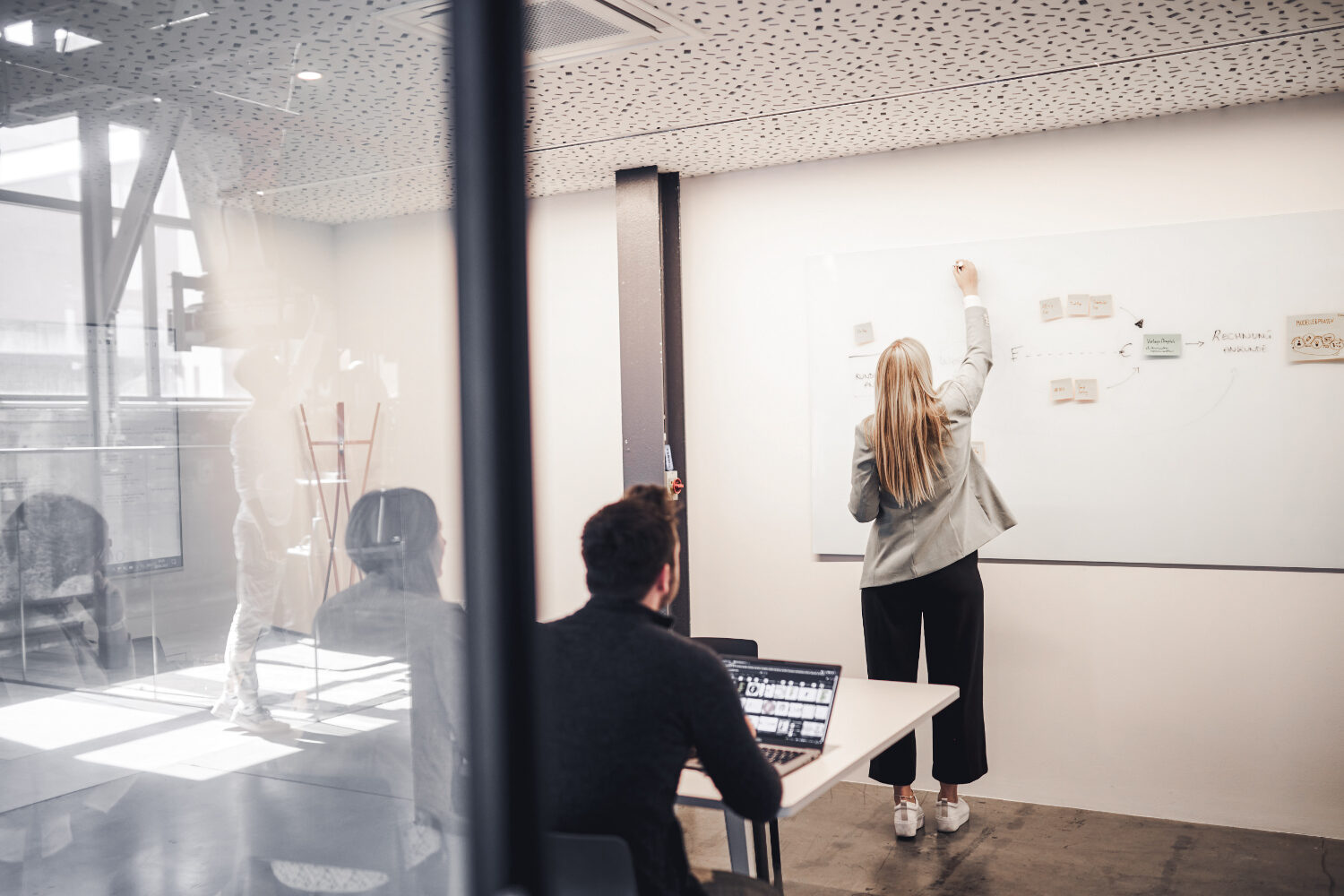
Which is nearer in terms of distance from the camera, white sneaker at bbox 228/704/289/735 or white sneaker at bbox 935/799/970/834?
white sneaker at bbox 228/704/289/735

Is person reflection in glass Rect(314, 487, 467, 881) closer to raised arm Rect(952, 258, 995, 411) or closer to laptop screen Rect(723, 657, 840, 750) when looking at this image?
laptop screen Rect(723, 657, 840, 750)

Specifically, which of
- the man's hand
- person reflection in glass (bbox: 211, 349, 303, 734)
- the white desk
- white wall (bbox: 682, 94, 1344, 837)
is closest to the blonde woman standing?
the man's hand

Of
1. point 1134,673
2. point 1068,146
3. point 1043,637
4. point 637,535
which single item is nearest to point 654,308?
point 1068,146

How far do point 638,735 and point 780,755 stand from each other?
17.5 inches

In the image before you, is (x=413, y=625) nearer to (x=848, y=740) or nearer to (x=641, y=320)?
(x=848, y=740)

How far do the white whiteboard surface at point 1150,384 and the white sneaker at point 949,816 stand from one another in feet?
2.95

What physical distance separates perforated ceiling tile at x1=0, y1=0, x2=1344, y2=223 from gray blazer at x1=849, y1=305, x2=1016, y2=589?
0.99m

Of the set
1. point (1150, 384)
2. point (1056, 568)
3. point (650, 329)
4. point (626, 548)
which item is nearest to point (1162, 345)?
point (1150, 384)

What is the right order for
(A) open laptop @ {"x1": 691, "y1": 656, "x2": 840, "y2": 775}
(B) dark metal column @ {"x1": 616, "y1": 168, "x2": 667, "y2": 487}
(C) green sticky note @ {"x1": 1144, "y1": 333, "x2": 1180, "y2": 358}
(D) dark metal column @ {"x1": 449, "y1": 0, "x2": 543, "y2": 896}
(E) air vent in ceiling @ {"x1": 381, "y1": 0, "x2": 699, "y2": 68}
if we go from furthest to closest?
(B) dark metal column @ {"x1": 616, "y1": 168, "x2": 667, "y2": 487}
(C) green sticky note @ {"x1": 1144, "y1": 333, "x2": 1180, "y2": 358}
(E) air vent in ceiling @ {"x1": 381, "y1": 0, "x2": 699, "y2": 68}
(A) open laptop @ {"x1": 691, "y1": 656, "x2": 840, "y2": 775}
(D) dark metal column @ {"x1": 449, "y1": 0, "x2": 543, "y2": 896}

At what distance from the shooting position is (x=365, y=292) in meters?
1.78

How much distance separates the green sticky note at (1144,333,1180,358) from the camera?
3.55 meters

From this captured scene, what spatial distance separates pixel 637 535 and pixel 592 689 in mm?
280

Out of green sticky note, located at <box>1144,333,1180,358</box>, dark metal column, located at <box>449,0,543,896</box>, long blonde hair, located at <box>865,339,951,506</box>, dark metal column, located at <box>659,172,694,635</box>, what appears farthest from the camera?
dark metal column, located at <box>659,172,694,635</box>

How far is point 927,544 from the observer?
3.35m
